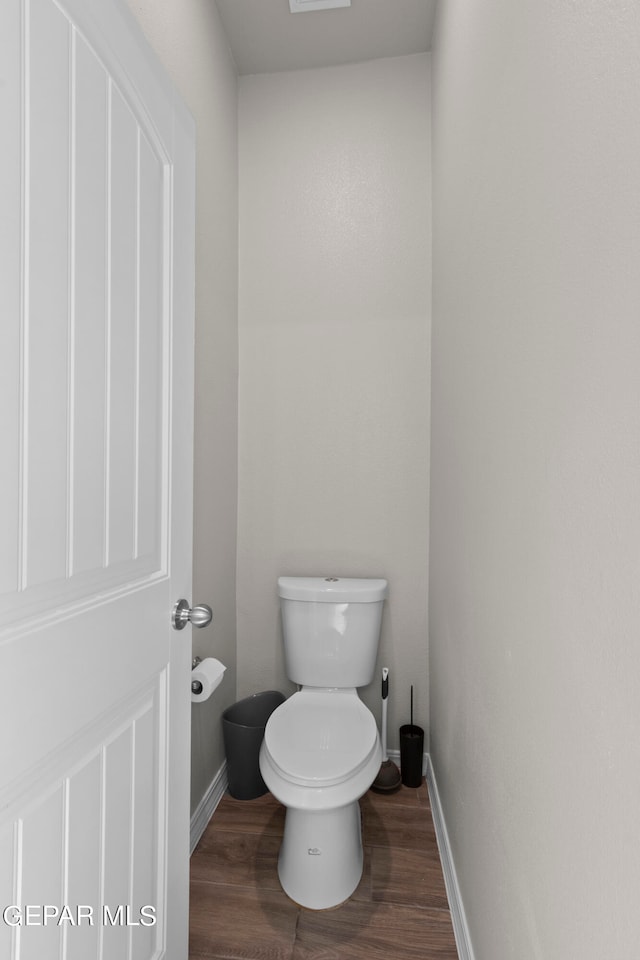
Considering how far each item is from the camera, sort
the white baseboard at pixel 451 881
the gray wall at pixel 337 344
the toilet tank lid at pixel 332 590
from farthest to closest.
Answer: the gray wall at pixel 337 344
the toilet tank lid at pixel 332 590
the white baseboard at pixel 451 881

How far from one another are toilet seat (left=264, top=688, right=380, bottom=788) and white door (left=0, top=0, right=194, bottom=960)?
0.38m

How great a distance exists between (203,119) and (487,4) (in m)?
1.00

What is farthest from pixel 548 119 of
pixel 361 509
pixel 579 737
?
pixel 361 509

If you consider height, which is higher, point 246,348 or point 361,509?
point 246,348

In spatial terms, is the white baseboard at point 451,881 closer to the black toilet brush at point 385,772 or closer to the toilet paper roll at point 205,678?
the black toilet brush at point 385,772

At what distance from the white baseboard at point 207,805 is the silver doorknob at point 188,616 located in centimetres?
95

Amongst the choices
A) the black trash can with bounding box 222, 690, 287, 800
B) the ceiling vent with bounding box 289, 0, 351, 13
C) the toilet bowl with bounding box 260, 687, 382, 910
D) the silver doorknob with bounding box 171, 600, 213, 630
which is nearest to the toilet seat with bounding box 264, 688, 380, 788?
the toilet bowl with bounding box 260, 687, 382, 910

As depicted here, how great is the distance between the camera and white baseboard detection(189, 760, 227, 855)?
68.6 inches

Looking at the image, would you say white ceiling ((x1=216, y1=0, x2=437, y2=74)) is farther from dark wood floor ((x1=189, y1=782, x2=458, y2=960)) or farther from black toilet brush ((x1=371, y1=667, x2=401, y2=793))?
dark wood floor ((x1=189, y1=782, x2=458, y2=960))

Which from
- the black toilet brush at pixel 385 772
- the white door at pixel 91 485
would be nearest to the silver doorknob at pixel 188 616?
the white door at pixel 91 485

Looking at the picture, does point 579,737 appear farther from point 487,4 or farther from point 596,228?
point 487,4

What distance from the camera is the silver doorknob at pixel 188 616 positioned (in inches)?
43.8

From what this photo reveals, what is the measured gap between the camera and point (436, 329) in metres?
2.02

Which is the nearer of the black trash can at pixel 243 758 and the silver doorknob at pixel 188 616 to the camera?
the silver doorknob at pixel 188 616
